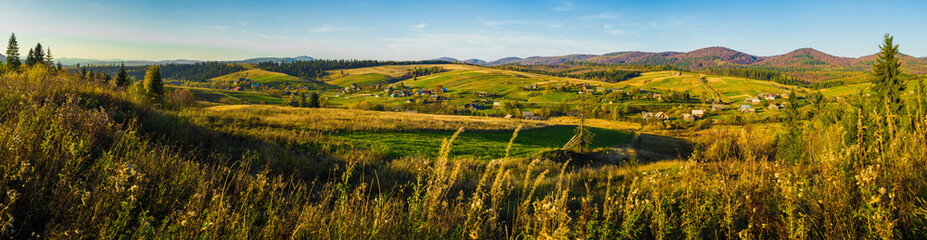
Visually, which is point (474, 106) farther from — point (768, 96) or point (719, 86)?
point (719, 86)

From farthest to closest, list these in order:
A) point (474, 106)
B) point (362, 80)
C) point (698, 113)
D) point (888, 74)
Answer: point (362, 80) → point (474, 106) → point (698, 113) → point (888, 74)

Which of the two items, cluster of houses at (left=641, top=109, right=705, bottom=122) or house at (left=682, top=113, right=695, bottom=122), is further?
cluster of houses at (left=641, top=109, right=705, bottom=122)

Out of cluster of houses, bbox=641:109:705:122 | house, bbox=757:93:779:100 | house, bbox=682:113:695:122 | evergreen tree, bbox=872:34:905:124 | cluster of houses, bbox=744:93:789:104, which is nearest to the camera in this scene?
evergreen tree, bbox=872:34:905:124

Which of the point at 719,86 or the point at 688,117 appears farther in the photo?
the point at 719,86

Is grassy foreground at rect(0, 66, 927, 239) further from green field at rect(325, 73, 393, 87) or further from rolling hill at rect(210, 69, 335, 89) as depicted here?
green field at rect(325, 73, 393, 87)

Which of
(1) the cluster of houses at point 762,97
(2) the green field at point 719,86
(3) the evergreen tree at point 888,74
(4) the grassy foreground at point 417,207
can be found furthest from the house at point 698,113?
(4) the grassy foreground at point 417,207

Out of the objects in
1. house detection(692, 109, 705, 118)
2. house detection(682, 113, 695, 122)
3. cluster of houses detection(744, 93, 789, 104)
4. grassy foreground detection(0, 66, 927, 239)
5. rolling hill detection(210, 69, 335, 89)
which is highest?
rolling hill detection(210, 69, 335, 89)

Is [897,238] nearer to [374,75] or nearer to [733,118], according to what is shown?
[733,118]

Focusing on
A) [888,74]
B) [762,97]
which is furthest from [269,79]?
[762,97]

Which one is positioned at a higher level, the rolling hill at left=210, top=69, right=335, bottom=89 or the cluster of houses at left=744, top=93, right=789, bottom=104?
the rolling hill at left=210, top=69, right=335, bottom=89

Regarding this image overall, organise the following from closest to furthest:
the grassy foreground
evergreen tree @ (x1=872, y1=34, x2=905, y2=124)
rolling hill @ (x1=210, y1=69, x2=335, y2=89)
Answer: the grassy foreground → evergreen tree @ (x1=872, y1=34, x2=905, y2=124) → rolling hill @ (x1=210, y1=69, x2=335, y2=89)

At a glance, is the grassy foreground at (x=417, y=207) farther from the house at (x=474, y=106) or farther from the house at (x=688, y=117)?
the house at (x=474, y=106)

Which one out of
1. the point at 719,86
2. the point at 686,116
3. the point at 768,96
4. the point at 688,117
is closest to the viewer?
the point at 688,117

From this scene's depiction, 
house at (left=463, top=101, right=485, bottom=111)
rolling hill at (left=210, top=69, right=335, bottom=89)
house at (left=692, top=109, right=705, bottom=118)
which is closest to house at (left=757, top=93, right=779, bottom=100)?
house at (left=692, top=109, right=705, bottom=118)
